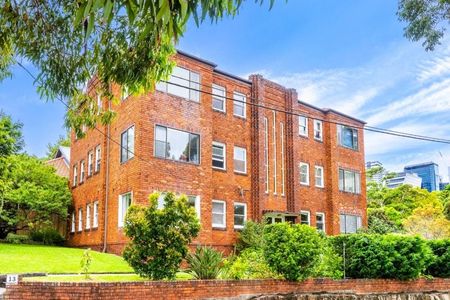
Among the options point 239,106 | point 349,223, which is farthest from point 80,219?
point 349,223

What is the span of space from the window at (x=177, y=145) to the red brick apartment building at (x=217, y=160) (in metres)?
0.05

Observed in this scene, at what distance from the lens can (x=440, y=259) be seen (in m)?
19.8

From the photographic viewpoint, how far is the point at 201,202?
76.6 feet

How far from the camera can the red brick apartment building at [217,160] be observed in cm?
2259

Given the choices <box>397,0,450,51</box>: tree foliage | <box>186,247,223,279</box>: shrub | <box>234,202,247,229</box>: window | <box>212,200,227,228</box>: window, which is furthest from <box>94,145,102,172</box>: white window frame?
<box>397,0,450,51</box>: tree foliage

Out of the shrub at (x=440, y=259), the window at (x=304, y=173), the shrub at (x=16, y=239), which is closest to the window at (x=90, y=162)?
the shrub at (x=16, y=239)

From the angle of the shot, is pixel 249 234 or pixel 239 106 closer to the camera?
pixel 249 234

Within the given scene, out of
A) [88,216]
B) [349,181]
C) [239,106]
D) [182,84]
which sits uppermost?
[182,84]

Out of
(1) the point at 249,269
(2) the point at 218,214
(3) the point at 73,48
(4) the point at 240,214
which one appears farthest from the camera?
(4) the point at 240,214

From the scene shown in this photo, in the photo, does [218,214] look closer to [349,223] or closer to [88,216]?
[88,216]

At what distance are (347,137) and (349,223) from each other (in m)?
5.97

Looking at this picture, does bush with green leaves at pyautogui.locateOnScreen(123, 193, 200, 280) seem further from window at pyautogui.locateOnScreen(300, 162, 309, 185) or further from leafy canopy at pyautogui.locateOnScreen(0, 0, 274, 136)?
window at pyautogui.locateOnScreen(300, 162, 309, 185)

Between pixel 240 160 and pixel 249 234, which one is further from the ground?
pixel 240 160

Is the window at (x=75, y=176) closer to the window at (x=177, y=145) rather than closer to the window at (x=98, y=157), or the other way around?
the window at (x=98, y=157)
